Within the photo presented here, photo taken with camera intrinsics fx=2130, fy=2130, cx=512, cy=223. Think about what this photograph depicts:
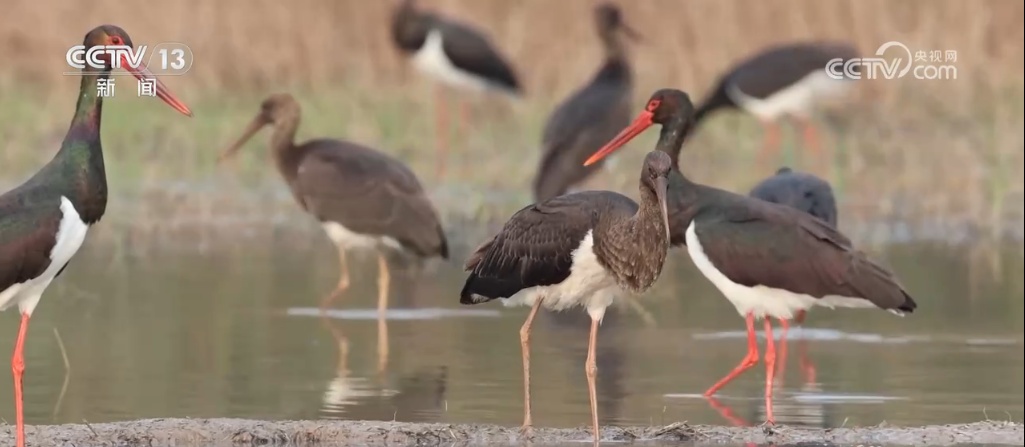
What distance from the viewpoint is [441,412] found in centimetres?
745

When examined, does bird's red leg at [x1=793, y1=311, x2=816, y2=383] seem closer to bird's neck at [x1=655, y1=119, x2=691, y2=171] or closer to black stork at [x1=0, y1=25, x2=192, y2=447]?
bird's neck at [x1=655, y1=119, x2=691, y2=171]

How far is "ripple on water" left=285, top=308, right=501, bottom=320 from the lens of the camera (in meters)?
10.0

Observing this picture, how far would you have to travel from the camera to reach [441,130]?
591 inches

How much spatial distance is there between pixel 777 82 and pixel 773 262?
6315 millimetres

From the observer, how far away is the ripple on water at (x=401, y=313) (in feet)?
32.9

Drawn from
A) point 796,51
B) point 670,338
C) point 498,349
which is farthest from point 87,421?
point 796,51

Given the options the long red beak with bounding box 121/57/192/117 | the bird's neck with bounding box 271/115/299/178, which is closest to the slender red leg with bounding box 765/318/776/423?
the long red beak with bounding box 121/57/192/117

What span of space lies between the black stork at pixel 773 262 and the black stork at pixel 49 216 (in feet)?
→ 7.66

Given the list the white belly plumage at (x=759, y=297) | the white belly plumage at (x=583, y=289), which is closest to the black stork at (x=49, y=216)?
the white belly plumage at (x=583, y=289)

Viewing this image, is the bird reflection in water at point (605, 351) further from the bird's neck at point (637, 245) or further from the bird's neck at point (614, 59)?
the bird's neck at point (614, 59)

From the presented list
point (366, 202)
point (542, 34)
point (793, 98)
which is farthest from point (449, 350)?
point (542, 34)

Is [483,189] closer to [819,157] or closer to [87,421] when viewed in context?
[819,157]

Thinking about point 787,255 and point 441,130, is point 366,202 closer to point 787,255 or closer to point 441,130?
point 787,255

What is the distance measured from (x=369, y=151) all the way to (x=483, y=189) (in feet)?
10.2
